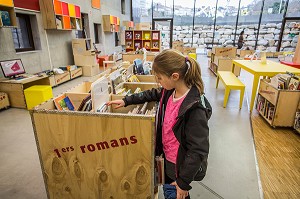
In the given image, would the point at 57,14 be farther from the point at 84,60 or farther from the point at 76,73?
the point at 76,73

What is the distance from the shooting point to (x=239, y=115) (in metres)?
3.60

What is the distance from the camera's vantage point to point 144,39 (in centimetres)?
743

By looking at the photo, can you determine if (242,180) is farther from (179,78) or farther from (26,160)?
(26,160)

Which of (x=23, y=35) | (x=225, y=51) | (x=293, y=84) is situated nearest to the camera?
(x=293, y=84)

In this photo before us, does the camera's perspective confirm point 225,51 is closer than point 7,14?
No

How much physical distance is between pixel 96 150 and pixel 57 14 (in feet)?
17.1

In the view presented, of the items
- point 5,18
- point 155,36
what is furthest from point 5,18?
point 155,36

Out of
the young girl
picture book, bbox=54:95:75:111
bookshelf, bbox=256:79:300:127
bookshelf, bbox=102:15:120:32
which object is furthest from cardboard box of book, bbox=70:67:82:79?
the young girl

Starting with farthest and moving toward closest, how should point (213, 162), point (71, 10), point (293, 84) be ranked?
point (71, 10) < point (293, 84) < point (213, 162)

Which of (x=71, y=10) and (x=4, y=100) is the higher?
(x=71, y=10)

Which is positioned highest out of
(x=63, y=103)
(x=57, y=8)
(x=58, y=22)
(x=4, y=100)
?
(x=57, y=8)

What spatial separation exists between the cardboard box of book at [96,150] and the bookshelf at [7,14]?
3460mm

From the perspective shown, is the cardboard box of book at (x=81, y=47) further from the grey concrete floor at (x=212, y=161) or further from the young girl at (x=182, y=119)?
the young girl at (x=182, y=119)

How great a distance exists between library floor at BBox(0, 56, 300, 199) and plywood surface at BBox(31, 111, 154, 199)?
26.9 inches
